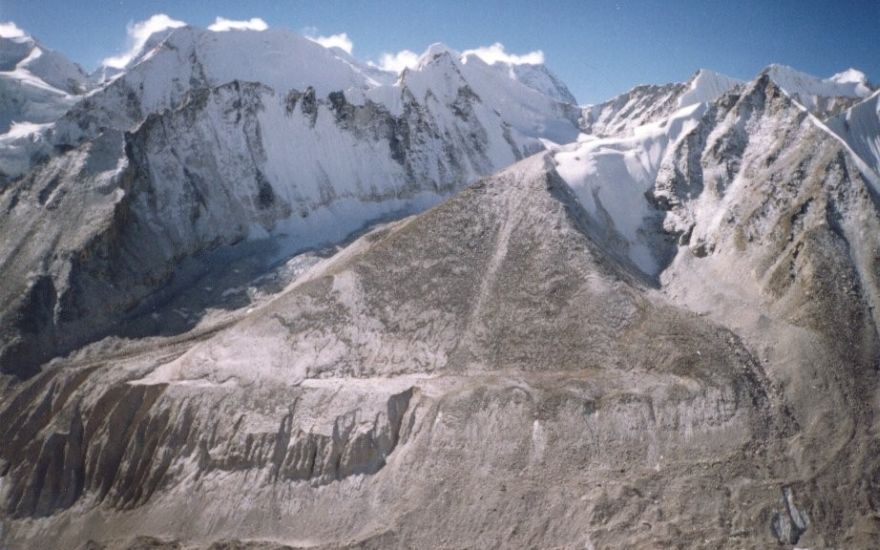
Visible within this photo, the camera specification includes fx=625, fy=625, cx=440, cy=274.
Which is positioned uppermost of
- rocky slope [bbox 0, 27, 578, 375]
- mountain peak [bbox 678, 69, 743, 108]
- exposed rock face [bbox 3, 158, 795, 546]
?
mountain peak [bbox 678, 69, 743, 108]

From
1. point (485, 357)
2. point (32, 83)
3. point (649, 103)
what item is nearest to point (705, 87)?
point (649, 103)

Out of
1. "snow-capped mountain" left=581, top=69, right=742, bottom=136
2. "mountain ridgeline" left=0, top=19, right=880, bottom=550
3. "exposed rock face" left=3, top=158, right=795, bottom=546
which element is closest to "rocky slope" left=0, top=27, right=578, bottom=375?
"mountain ridgeline" left=0, top=19, right=880, bottom=550

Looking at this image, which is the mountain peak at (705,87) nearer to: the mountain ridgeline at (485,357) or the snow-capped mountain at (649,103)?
the snow-capped mountain at (649,103)

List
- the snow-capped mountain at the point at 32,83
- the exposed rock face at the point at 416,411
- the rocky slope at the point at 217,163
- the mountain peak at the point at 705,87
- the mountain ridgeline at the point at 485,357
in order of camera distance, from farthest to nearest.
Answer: the mountain peak at the point at 705,87
the snow-capped mountain at the point at 32,83
the rocky slope at the point at 217,163
the exposed rock face at the point at 416,411
the mountain ridgeline at the point at 485,357

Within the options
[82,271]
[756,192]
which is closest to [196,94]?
[82,271]

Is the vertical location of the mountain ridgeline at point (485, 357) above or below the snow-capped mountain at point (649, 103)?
below

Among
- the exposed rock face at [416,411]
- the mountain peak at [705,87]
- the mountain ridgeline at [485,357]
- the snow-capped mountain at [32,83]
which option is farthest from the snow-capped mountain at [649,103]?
the snow-capped mountain at [32,83]

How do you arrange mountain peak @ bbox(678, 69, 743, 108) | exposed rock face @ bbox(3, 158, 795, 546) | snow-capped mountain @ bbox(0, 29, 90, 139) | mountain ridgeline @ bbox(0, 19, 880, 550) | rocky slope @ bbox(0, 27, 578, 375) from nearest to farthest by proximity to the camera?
mountain ridgeline @ bbox(0, 19, 880, 550) → exposed rock face @ bbox(3, 158, 795, 546) → rocky slope @ bbox(0, 27, 578, 375) → snow-capped mountain @ bbox(0, 29, 90, 139) → mountain peak @ bbox(678, 69, 743, 108)

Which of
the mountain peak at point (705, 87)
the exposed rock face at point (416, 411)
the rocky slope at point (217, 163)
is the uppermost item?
the mountain peak at point (705, 87)

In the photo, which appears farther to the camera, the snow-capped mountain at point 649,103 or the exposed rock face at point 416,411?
the snow-capped mountain at point 649,103

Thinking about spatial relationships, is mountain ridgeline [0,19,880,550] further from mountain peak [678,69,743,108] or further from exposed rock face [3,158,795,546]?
mountain peak [678,69,743,108]
